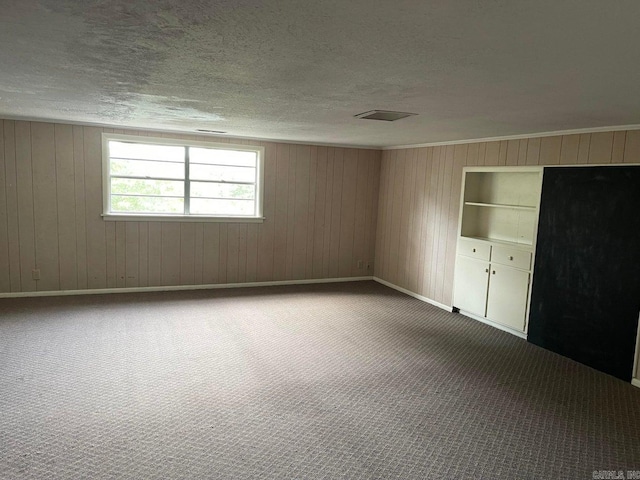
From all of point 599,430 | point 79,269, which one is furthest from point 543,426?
point 79,269

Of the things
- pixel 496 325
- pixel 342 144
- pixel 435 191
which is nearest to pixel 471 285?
pixel 496 325

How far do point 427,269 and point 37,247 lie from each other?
5.06 meters

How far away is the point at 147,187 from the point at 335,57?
466cm

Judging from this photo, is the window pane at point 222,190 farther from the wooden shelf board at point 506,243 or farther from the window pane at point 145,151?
the wooden shelf board at point 506,243

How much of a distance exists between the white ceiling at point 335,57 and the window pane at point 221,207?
2546mm

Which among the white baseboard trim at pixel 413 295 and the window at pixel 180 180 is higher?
the window at pixel 180 180

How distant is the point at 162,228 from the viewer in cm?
607

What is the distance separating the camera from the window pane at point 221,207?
20.8 ft

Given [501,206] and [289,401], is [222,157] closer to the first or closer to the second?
[501,206]

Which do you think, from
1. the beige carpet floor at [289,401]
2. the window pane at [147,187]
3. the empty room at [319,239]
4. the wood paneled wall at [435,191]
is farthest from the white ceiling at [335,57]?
the beige carpet floor at [289,401]

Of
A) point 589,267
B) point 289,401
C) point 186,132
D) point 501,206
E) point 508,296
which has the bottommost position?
point 289,401

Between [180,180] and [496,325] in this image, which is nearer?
[496,325]

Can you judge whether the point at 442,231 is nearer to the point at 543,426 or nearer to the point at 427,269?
the point at 427,269

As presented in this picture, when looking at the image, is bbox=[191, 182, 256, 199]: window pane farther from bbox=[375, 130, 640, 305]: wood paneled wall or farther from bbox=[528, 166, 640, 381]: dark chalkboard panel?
bbox=[528, 166, 640, 381]: dark chalkboard panel
